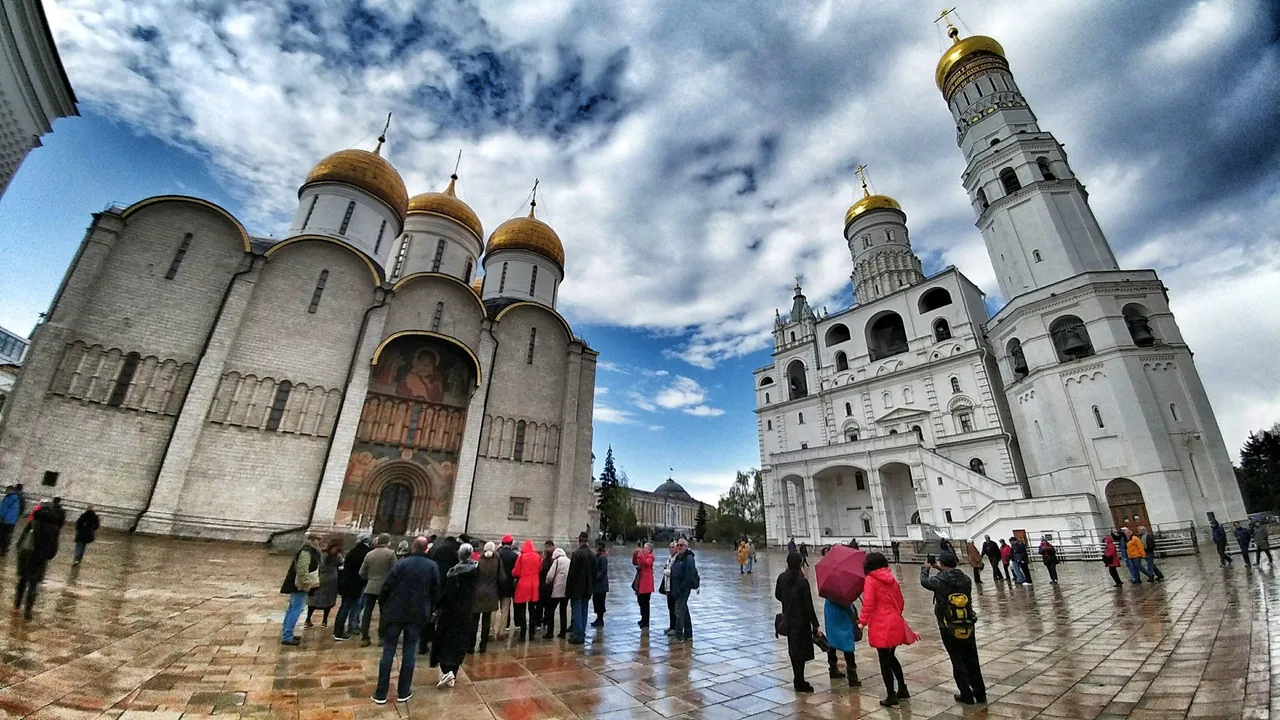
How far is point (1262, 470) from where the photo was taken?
3114 centimetres

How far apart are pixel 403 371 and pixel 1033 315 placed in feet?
92.9

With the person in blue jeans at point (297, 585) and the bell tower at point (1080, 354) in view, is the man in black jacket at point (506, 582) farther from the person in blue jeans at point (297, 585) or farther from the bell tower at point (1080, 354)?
the bell tower at point (1080, 354)

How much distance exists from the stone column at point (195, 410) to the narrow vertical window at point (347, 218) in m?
4.16

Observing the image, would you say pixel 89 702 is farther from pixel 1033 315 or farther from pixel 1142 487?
pixel 1033 315

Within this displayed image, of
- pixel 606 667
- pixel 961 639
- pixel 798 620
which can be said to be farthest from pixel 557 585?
pixel 961 639

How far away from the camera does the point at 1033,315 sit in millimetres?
22703

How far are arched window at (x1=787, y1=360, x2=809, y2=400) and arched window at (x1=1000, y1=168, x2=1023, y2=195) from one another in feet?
52.1

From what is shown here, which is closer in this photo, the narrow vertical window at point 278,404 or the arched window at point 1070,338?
the narrow vertical window at point 278,404

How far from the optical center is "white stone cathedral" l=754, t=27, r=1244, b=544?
735 inches

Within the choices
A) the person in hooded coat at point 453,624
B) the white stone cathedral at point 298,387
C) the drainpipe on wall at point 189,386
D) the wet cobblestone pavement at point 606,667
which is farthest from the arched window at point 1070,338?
the drainpipe on wall at point 189,386

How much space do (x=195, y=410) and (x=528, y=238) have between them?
14.8 meters

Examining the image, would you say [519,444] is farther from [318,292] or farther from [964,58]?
[964,58]

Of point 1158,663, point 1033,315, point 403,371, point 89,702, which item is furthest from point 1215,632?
point 1033,315

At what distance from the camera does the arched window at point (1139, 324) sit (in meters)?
A: 20.5
